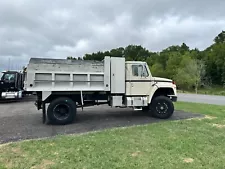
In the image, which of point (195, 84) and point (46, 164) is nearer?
point (46, 164)

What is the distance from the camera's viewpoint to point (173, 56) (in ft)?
194

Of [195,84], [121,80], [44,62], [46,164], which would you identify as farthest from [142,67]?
[195,84]

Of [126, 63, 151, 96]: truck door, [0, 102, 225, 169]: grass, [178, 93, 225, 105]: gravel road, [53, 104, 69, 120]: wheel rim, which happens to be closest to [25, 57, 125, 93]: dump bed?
[126, 63, 151, 96]: truck door

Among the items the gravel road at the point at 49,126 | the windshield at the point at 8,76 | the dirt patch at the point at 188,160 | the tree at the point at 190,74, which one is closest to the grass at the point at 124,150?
the dirt patch at the point at 188,160

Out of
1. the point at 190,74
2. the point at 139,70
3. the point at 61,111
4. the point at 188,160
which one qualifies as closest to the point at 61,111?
the point at 61,111

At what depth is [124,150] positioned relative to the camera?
4.84 m

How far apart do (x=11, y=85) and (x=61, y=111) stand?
9064 millimetres

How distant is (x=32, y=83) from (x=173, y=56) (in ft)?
180

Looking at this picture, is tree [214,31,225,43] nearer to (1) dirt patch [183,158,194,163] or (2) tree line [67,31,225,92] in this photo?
(2) tree line [67,31,225,92]

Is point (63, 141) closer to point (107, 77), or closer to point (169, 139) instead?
point (169, 139)

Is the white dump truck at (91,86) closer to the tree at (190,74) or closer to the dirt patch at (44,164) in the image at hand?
the dirt patch at (44,164)

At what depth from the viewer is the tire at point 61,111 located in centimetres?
787

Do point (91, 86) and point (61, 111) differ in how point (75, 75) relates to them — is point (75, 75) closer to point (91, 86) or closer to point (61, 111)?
point (91, 86)

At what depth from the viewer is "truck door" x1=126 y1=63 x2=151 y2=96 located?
8766mm
